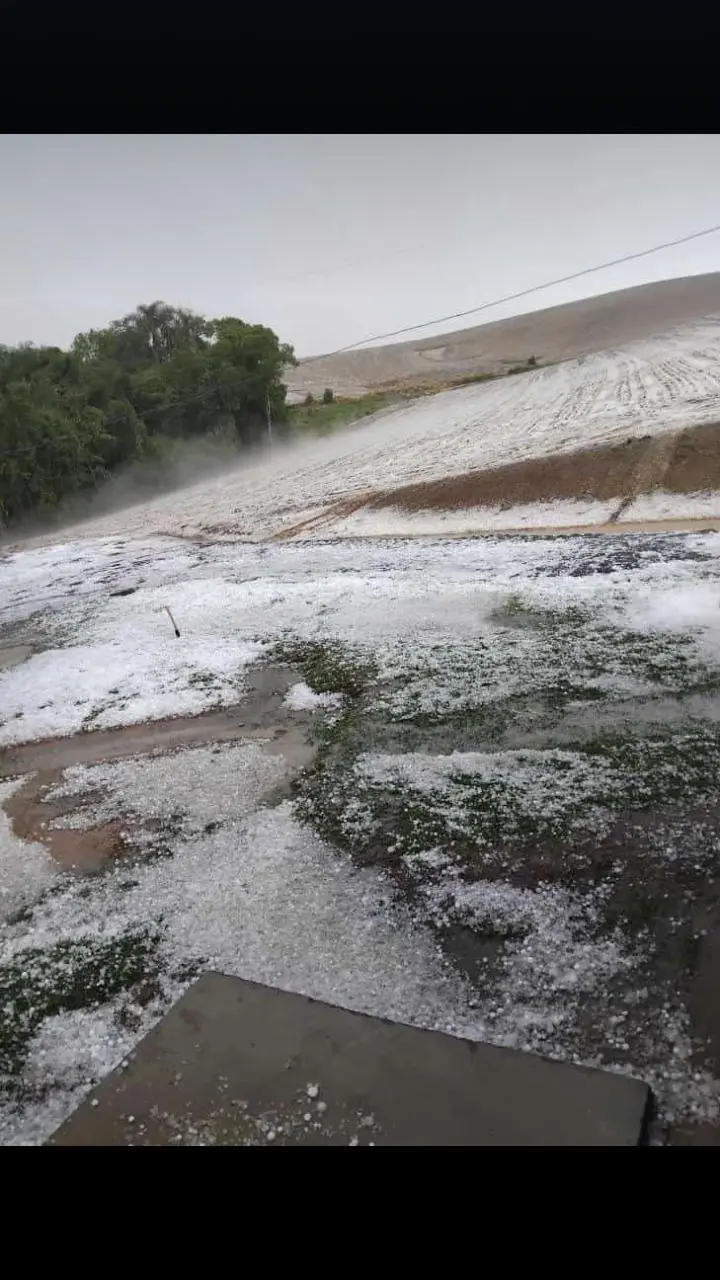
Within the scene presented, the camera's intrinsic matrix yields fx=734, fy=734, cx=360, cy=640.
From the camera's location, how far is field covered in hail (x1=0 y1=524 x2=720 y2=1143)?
2570 millimetres

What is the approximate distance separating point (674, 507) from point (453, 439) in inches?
340

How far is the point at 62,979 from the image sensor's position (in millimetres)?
2918

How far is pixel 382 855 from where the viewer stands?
11.4ft

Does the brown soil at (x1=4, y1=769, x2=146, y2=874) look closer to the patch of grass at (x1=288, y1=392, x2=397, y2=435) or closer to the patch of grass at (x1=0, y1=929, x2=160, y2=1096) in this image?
the patch of grass at (x1=0, y1=929, x2=160, y2=1096)

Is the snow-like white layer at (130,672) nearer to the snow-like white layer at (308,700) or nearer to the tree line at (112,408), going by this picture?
the snow-like white layer at (308,700)

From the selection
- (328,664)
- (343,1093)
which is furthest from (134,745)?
(343,1093)

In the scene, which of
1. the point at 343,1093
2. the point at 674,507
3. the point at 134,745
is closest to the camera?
the point at 343,1093

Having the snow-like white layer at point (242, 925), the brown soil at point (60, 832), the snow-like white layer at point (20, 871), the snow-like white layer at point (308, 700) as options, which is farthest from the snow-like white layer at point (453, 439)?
the snow-like white layer at point (242, 925)

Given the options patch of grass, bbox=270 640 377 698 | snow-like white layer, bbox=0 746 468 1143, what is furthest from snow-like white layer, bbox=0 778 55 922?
patch of grass, bbox=270 640 377 698

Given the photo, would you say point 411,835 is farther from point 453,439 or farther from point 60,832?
point 453,439
